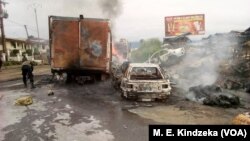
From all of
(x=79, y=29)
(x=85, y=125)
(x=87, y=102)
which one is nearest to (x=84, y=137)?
(x=85, y=125)

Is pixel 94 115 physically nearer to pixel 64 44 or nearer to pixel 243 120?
pixel 243 120

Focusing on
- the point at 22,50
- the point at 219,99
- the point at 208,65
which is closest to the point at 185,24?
the point at 208,65

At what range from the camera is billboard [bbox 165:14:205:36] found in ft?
142

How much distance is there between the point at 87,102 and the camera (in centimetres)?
1202

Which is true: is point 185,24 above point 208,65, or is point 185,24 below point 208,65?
above

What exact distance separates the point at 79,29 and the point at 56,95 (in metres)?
3.64

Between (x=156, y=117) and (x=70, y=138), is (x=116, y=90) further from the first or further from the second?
(x=70, y=138)

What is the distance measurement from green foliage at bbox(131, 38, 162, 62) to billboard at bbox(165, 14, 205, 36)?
153 inches
